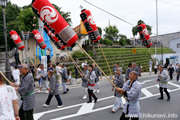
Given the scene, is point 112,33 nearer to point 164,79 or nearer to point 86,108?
point 164,79

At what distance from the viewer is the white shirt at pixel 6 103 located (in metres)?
2.80

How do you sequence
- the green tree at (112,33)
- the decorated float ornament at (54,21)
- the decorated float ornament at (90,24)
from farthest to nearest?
the green tree at (112,33)
the decorated float ornament at (90,24)
the decorated float ornament at (54,21)

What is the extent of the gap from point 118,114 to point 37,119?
2.92 metres

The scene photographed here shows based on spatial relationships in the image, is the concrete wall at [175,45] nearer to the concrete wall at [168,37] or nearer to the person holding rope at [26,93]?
the concrete wall at [168,37]

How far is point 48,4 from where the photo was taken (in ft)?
16.2

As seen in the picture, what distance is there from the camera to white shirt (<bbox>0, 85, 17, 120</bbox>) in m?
2.80

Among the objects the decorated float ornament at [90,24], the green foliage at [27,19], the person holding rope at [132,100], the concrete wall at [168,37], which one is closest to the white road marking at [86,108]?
the person holding rope at [132,100]

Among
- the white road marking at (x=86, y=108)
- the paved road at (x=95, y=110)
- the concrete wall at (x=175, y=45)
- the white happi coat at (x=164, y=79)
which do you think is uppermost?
the concrete wall at (x=175, y=45)

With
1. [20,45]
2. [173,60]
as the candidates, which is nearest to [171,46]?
[173,60]

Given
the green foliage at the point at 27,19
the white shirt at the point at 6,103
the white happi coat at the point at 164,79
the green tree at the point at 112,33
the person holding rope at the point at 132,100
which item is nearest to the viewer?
the white shirt at the point at 6,103

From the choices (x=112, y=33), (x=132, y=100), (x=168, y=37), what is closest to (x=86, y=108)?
(x=132, y=100)

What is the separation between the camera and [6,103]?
2857 mm

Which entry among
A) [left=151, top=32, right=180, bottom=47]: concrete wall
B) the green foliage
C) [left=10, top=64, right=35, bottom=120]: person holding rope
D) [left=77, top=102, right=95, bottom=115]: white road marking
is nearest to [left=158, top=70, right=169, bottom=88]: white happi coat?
[left=77, top=102, right=95, bottom=115]: white road marking

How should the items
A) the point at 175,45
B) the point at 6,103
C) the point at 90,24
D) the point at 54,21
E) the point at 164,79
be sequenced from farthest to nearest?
the point at 175,45, the point at 90,24, the point at 164,79, the point at 54,21, the point at 6,103
